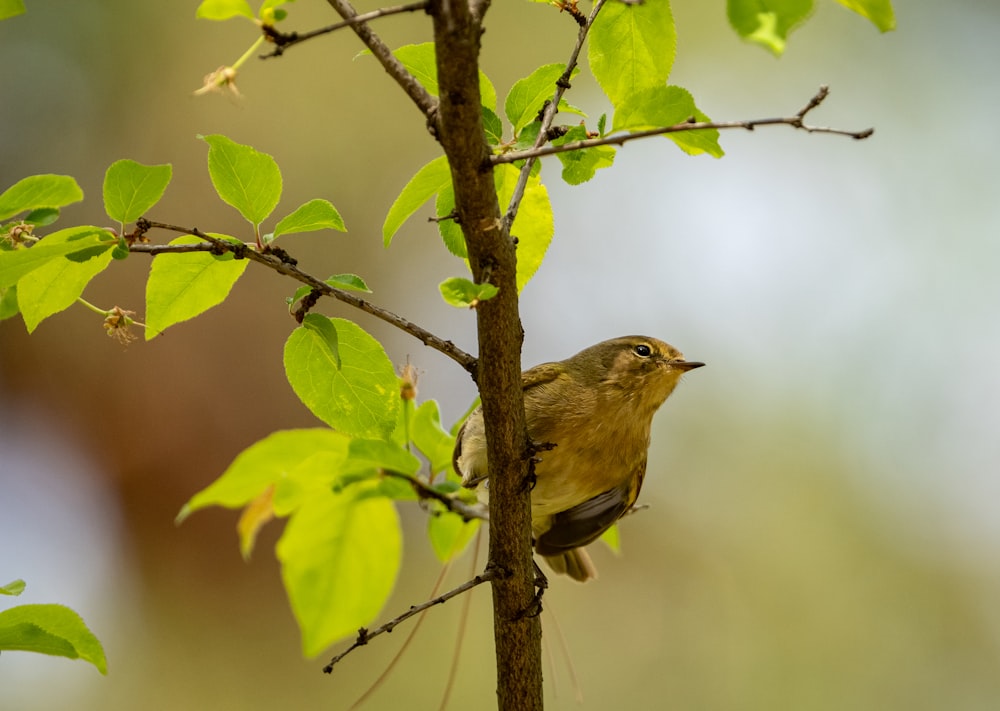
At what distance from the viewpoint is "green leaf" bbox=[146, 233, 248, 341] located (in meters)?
1.46

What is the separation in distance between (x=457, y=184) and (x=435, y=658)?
4389 millimetres

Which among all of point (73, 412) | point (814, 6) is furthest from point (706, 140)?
point (73, 412)

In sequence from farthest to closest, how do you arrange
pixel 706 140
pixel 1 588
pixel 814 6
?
pixel 1 588 → pixel 706 140 → pixel 814 6

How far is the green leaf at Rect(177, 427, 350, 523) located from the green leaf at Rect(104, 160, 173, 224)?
50 centimetres

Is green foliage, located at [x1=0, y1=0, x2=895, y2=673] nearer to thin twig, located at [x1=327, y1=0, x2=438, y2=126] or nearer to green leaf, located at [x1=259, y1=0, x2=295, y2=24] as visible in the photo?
green leaf, located at [x1=259, y1=0, x2=295, y2=24]

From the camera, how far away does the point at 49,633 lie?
53.4 inches

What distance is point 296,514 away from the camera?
1.00 meters

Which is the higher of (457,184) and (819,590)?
(457,184)

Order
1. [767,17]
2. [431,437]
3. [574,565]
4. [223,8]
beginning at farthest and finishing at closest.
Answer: [574,565]
[431,437]
[223,8]
[767,17]

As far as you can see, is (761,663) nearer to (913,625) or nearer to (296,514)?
(913,625)

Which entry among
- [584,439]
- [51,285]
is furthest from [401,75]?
[584,439]

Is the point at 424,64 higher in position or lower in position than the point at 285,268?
higher

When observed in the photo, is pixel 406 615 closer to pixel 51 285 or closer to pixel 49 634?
pixel 49 634

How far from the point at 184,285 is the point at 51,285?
0.65 ft
